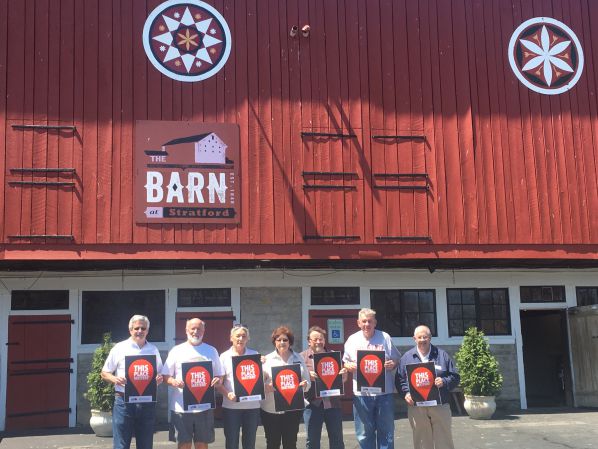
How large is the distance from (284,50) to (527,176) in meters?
5.08

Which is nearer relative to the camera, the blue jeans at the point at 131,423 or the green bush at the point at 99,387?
the blue jeans at the point at 131,423

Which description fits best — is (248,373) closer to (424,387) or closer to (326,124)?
(424,387)

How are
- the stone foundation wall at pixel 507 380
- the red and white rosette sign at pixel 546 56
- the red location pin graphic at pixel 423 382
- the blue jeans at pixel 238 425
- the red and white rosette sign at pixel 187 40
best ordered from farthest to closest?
the stone foundation wall at pixel 507 380
the red and white rosette sign at pixel 546 56
the red and white rosette sign at pixel 187 40
the red location pin graphic at pixel 423 382
the blue jeans at pixel 238 425

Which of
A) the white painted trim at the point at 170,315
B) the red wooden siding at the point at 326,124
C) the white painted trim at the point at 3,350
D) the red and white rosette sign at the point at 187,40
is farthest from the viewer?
the white painted trim at the point at 170,315

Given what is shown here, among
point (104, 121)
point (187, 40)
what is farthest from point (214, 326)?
point (187, 40)

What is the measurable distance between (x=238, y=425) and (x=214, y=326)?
18.7ft

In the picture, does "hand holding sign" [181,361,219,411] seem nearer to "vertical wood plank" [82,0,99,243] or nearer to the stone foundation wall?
"vertical wood plank" [82,0,99,243]

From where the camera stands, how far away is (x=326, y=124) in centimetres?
1156

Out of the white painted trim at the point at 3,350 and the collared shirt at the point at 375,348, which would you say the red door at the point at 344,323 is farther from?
the white painted trim at the point at 3,350

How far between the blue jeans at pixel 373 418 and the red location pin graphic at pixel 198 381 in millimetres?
1638

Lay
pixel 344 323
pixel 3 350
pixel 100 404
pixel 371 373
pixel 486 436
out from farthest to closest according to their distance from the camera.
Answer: pixel 344 323 < pixel 3 350 < pixel 100 404 < pixel 486 436 < pixel 371 373

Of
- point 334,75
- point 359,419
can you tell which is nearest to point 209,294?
point 334,75

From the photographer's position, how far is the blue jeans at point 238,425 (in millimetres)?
6145

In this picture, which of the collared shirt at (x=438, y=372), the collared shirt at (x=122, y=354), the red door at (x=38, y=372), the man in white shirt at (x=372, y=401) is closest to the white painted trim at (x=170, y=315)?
the red door at (x=38, y=372)
